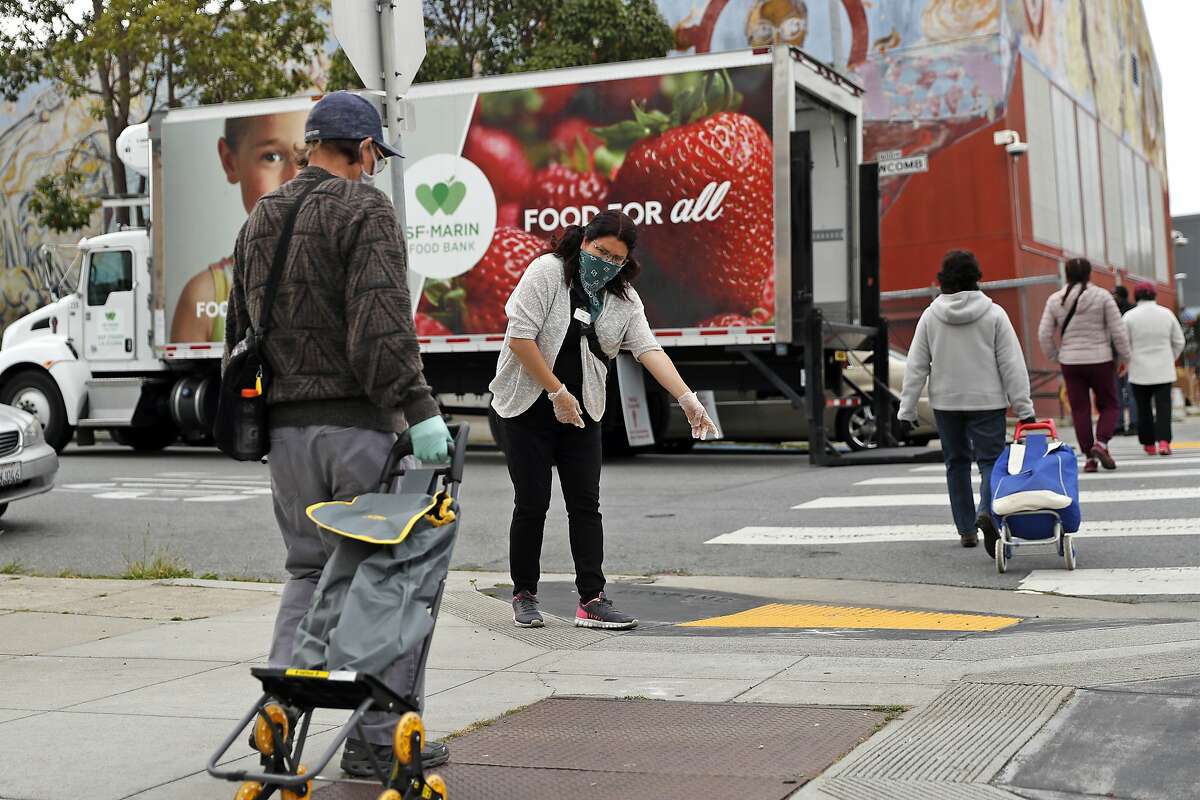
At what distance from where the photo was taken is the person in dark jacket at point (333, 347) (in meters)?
3.89

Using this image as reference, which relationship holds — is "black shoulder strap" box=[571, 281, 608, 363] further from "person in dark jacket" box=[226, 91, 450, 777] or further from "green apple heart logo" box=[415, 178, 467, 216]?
"green apple heart logo" box=[415, 178, 467, 216]

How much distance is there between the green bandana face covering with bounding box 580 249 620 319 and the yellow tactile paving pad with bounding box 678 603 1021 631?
1500 mm

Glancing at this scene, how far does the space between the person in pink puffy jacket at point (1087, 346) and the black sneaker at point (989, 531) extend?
448 cm

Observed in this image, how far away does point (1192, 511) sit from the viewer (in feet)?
31.4

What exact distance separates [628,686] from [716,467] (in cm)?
1041

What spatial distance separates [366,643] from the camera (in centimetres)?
353

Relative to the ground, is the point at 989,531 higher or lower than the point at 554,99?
lower

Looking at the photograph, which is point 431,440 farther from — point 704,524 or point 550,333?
point 704,524

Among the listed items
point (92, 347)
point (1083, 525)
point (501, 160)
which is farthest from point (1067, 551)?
point (92, 347)

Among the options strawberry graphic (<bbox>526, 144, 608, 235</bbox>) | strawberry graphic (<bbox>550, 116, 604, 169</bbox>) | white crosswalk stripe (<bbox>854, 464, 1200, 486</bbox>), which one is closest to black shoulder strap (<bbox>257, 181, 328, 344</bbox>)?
white crosswalk stripe (<bbox>854, 464, 1200, 486</bbox>)

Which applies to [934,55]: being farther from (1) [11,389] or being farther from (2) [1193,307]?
(2) [1193,307]

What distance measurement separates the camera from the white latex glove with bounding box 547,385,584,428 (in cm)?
611

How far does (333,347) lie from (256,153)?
13.6m

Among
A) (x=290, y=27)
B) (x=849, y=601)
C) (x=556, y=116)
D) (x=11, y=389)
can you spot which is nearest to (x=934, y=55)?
(x=290, y=27)
